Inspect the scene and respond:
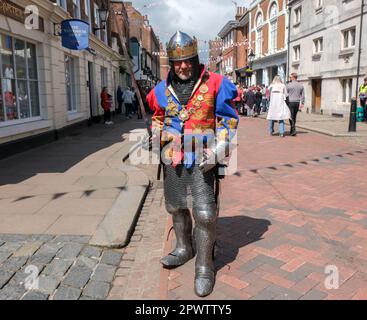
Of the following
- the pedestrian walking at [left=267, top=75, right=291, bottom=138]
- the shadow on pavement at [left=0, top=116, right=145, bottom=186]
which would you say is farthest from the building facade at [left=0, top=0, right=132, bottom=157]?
the pedestrian walking at [left=267, top=75, right=291, bottom=138]

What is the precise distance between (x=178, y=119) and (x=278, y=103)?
9.17 meters

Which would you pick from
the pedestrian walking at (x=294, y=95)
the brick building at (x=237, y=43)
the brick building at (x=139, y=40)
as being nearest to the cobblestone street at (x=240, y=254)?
the pedestrian walking at (x=294, y=95)

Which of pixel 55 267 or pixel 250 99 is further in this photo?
pixel 250 99

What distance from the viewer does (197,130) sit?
2.89 m

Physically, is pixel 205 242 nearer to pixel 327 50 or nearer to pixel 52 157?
pixel 52 157

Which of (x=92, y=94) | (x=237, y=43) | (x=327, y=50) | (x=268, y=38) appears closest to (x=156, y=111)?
(x=92, y=94)

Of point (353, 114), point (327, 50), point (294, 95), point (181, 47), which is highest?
point (327, 50)

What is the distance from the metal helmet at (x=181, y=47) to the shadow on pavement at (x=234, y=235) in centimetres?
172

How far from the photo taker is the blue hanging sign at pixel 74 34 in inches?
429

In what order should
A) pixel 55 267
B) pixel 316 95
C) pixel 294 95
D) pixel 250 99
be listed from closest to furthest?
1. pixel 55 267
2. pixel 294 95
3. pixel 250 99
4. pixel 316 95

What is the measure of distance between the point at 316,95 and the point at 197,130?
2129 cm

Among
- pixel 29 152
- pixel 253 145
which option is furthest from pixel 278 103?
pixel 29 152

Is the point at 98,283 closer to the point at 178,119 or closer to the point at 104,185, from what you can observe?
the point at 178,119

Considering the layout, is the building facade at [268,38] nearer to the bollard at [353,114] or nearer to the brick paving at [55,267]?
the bollard at [353,114]
